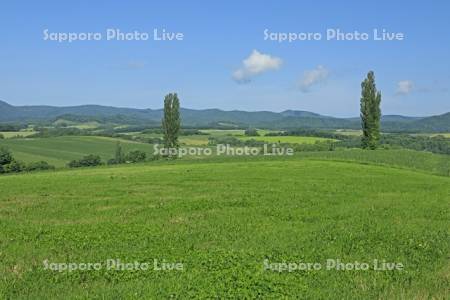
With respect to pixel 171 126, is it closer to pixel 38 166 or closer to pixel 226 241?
pixel 38 166

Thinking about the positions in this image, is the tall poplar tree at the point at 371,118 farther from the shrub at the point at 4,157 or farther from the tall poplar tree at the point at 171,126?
the shrub at the point at 4,157

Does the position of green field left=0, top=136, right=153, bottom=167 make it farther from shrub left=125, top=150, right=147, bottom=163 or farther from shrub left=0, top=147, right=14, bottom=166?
shrub left=125, top=150, right=147, bottom=163

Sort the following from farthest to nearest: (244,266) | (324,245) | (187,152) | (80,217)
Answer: (187,152) → (80,217) → (324,245) → (244,266)

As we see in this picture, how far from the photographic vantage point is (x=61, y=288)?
392 inches

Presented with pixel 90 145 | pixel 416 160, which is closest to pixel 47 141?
pixel 90 145

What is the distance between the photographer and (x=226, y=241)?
14.2 metres

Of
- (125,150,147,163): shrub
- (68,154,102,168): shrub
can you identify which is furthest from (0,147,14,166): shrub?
(125,150,147,163): shrub

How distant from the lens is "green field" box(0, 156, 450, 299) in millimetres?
9883

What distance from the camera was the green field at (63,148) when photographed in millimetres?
100562

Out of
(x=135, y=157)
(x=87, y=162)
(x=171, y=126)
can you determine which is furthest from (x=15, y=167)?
(x=171, y=126)

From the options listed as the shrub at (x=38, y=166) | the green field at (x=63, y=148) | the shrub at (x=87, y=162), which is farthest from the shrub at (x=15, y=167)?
the shrub at (x=87, y=162)

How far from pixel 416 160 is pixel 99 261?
58.7m

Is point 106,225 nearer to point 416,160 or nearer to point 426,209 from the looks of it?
point 426,209

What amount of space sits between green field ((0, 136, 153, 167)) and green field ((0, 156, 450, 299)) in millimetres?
76087
